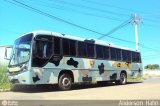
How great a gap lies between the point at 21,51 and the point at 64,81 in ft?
9.27

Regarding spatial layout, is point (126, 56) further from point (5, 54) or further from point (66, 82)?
point (5, 54)

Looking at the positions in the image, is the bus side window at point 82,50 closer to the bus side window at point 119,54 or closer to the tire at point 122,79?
the bus side window at point 119,54

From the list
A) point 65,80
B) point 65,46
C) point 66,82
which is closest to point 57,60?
point 65,46

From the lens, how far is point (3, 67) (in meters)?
19.8

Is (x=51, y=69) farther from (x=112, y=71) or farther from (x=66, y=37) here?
(x=112, y=71)

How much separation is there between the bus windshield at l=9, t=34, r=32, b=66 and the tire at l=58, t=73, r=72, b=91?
2334mm

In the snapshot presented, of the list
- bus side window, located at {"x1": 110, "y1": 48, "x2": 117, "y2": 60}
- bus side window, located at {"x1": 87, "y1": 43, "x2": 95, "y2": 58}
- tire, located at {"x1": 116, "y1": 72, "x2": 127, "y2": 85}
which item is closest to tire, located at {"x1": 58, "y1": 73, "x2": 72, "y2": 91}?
bus side window, located at {"x1": 87, "y1": 43, "x2": 95, "y2": 58}

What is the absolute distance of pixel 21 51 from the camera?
54.3 ft

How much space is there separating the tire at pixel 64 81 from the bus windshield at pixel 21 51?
2.33 metres

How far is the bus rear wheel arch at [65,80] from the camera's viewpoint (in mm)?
17180

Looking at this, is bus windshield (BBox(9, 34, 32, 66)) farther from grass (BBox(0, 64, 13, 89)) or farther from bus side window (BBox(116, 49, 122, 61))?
bus side window (BBox(116, 49, 122, 61))

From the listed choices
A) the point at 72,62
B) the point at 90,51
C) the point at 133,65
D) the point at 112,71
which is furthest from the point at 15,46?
the point at 133,65

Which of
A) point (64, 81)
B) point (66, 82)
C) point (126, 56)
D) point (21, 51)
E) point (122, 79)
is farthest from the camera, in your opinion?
point (126, 56)

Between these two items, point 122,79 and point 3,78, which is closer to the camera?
point 3,78
